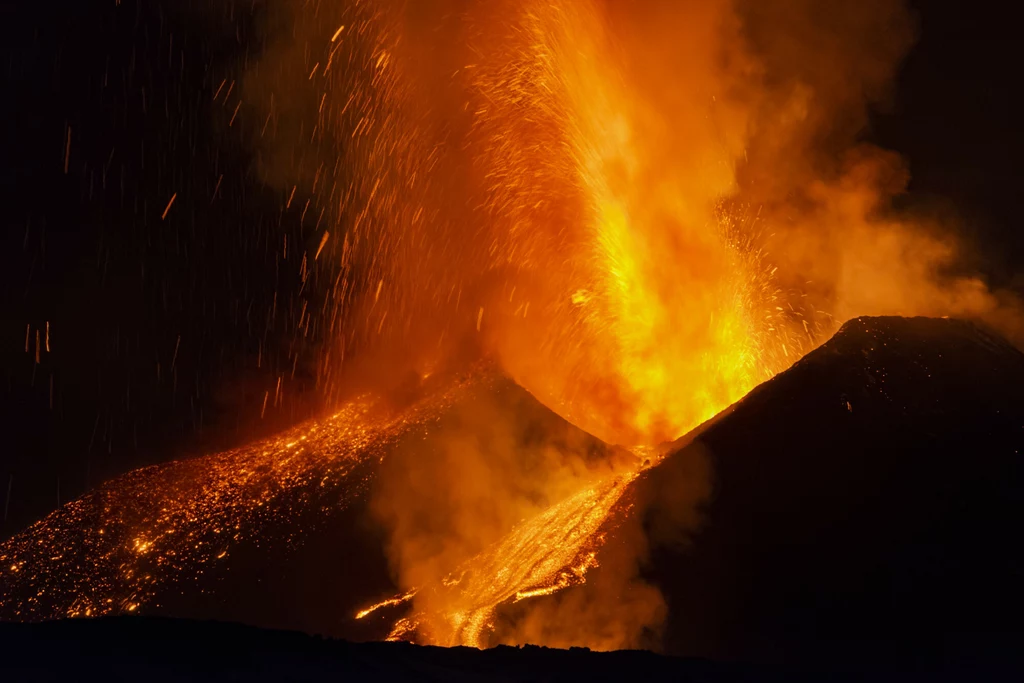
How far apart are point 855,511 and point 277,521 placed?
8.16 meters

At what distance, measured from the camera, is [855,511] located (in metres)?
9.10

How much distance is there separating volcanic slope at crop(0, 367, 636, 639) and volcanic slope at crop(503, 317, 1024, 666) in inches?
80.5

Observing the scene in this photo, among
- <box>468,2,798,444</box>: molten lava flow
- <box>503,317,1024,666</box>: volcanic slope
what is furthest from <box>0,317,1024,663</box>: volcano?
<box>468,2,798,444</box>: molten lava flow

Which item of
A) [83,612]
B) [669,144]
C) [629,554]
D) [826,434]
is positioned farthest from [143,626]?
[669,144]

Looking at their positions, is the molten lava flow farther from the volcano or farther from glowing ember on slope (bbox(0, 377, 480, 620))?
the volcano

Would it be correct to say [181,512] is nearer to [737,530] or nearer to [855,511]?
[737,530]

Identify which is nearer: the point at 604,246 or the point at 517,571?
the point at 517,571

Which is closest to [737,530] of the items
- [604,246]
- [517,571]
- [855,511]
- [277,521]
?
[855,511]

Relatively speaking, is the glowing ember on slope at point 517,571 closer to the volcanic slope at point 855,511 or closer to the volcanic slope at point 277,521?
the volcanic slope at point 855,511

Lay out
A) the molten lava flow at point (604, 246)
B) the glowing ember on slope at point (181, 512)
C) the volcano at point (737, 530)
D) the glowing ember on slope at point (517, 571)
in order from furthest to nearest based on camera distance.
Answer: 1. the molten lava flow at point (604, 246)
2. the glowing ember on slope at point (181, 512)
3. the glowing ember on slope at point (517, 571)
4. the volcano at point (737, 530)

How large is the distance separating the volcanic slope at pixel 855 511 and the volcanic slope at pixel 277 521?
2.04 meters

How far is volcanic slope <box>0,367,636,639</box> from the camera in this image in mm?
10961

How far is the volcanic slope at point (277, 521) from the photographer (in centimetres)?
1096

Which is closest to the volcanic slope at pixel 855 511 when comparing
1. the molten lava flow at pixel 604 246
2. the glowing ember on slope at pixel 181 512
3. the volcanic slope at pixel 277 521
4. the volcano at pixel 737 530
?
the volcano at pixel 737 530
